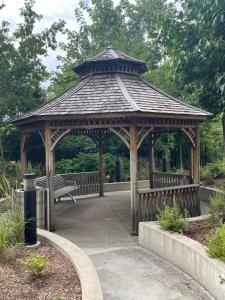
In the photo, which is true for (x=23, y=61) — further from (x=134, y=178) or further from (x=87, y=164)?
(x=134, y=178)

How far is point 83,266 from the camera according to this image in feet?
13.5

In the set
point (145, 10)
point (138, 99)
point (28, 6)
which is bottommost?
point (138, 99)

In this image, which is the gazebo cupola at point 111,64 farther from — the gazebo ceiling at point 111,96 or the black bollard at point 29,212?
the black bollard at point 29,212

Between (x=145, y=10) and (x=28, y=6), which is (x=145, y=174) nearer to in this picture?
(x=28, y=6)

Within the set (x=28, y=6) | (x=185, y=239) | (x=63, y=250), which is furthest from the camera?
(x=28, y=6)

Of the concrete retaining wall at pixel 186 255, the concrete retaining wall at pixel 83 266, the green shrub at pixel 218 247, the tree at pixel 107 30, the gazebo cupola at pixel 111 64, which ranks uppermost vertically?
the tree at pixel 107 30

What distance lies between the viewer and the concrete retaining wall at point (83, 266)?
3.37 m

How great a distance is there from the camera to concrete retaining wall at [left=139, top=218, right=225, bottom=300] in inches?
166

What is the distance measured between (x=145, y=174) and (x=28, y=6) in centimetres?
853

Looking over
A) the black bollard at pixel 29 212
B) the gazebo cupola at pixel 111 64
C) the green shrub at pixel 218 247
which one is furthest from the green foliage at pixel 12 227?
the gazebo cupola at pixel 111 64

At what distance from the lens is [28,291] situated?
3.51m

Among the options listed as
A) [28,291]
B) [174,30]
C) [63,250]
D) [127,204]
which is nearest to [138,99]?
[174,30]

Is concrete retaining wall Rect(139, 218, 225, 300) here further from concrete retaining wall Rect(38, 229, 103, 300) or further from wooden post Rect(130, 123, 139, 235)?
concrete retaining wall Rect(38, 229, 103, 300)

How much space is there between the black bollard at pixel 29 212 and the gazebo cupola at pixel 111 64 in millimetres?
5265
